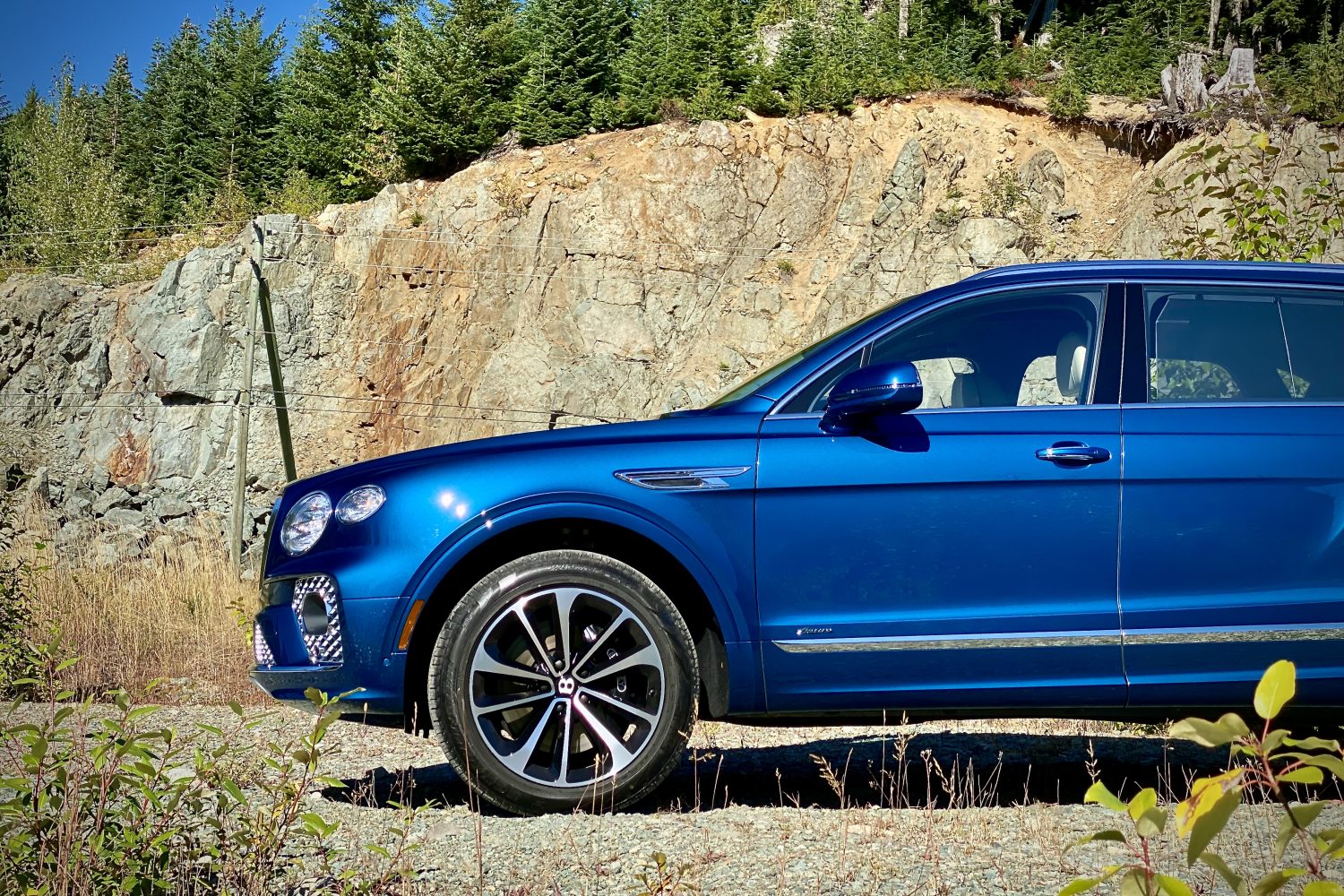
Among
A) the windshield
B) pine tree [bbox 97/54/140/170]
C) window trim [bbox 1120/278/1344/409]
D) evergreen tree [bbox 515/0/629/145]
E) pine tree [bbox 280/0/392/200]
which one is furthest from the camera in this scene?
pine tree [bbox 97/54/140/170]

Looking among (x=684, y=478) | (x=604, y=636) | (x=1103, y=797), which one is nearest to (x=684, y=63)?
(x=684, y=478)

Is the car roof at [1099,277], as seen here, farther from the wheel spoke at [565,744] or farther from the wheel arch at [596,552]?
the wheel spoke at [565,744]

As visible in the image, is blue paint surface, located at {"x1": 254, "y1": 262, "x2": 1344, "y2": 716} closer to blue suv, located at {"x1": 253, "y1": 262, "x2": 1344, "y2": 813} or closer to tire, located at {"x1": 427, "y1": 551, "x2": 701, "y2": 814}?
blue suv, located at {"x1": 253, "y1": 262, "x2": 1344, "y2": 813}

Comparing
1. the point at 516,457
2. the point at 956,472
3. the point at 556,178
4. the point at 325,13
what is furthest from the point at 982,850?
the point at 325,13

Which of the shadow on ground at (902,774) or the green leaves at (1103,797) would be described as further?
the shadow on ground at (902,774)

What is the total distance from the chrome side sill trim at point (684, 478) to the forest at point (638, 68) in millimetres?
20614

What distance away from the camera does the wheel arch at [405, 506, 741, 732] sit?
164 inches

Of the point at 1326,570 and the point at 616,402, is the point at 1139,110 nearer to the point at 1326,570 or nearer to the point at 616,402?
the point at 616,402

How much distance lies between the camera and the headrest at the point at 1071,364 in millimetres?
4379

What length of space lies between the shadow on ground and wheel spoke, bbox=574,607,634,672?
55 centimetres

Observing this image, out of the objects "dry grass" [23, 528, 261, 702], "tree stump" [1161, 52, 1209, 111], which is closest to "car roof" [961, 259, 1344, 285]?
"dry grass" [23, 528, 261, 702]

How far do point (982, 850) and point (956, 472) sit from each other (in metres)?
1.21

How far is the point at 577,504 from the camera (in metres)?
4.17

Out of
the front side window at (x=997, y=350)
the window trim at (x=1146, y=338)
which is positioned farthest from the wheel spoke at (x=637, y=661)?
the window trim at (x=1146, y=338)
